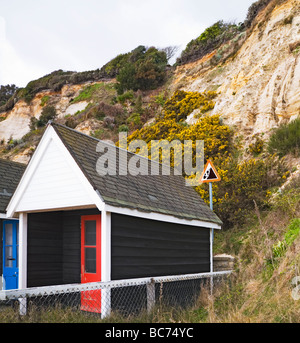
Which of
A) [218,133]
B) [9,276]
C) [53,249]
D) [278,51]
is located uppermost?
[278,51]

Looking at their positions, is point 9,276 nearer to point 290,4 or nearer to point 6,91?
point 290,4

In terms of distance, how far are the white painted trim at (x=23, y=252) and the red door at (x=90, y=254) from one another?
127 centimetres

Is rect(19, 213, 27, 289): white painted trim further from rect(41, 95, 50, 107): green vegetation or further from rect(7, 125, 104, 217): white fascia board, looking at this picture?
rect(41, 95, 50, 107): green vegetation

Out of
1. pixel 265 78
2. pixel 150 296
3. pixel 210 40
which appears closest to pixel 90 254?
pixel 150 296

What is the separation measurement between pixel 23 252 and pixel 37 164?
1.99m

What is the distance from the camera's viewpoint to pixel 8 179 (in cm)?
1131

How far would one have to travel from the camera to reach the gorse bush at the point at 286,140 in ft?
47.3

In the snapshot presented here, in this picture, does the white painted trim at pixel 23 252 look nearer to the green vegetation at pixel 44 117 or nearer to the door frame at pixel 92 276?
the door frame at pixel 92 276

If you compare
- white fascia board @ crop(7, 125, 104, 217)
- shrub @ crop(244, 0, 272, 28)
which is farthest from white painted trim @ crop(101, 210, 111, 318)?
shrub @ crop(244, 0, 272, 28)

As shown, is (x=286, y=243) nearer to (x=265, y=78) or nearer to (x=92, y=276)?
(x=92, y=276)

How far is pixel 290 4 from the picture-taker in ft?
66.6
